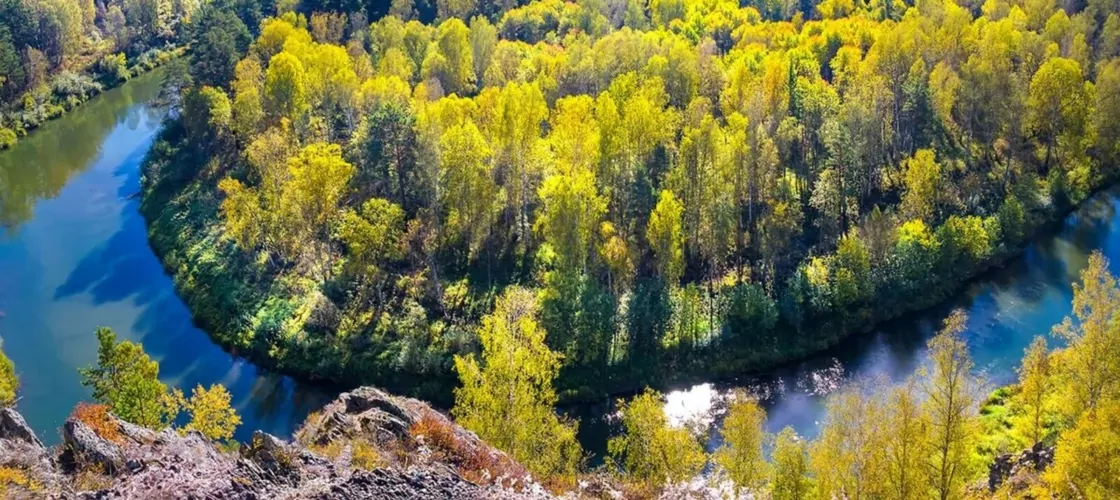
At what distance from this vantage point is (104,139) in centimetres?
9581

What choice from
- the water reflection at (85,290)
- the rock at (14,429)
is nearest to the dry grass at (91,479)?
the rock at (14,429)

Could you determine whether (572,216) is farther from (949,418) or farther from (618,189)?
(949,418)

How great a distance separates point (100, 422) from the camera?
2911 centimetres

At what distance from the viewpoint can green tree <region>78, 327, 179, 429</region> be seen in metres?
37.9

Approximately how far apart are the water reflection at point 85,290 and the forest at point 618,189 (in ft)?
6.87

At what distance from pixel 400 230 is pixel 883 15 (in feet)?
232

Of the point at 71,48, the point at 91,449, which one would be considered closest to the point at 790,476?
the point at 91,449

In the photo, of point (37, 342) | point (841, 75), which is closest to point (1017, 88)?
point (841, 75)

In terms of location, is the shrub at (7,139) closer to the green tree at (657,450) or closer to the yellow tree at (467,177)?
the yellow tree at (467,177)

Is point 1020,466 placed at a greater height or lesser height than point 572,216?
lesser

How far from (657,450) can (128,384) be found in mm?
24485

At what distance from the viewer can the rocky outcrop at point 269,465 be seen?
23875 millimetres

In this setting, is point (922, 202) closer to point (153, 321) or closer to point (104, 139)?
point (153, 321)

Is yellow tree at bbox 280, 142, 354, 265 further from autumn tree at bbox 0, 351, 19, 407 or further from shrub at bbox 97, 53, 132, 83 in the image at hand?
shrub at bbox 97, 53, 132, 83
